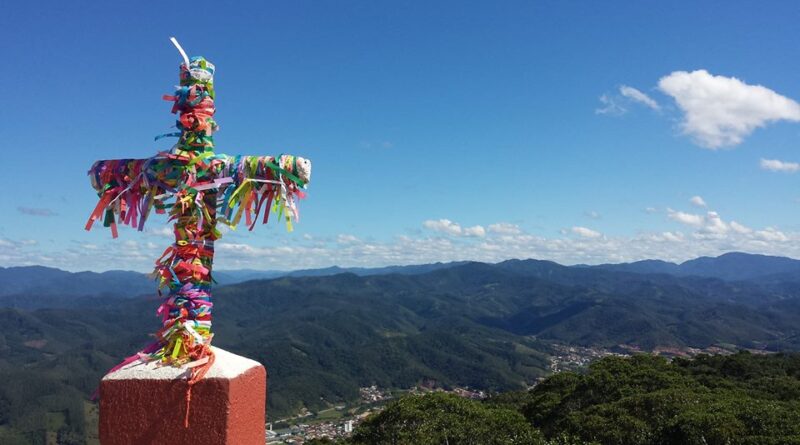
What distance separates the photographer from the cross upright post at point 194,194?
420cm

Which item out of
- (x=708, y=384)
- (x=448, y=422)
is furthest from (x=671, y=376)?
(x=448, y=422)

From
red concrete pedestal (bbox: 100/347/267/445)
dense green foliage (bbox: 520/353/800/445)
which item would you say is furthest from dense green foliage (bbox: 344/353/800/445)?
red concrete pedestal (bbox: 100/347/267/445)

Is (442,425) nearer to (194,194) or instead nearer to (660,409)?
(660,409)

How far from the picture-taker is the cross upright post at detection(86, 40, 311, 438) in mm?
4199

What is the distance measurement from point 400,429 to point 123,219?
18.3m

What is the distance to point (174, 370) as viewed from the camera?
3.96 metres

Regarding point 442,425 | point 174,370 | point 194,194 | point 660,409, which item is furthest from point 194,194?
point 660,409

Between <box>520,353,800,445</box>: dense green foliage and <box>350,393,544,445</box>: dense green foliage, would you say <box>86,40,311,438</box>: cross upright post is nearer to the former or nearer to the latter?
<box>350,393,544,445</box>: dense green foliage

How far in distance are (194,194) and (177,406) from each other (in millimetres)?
1704

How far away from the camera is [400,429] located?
20.6m

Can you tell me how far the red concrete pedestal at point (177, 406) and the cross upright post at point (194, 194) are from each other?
0.18 m

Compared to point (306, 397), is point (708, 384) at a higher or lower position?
higher

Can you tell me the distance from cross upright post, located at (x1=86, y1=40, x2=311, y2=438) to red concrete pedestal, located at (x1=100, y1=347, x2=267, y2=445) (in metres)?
0.18

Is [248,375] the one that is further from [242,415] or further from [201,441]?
[201,441]
